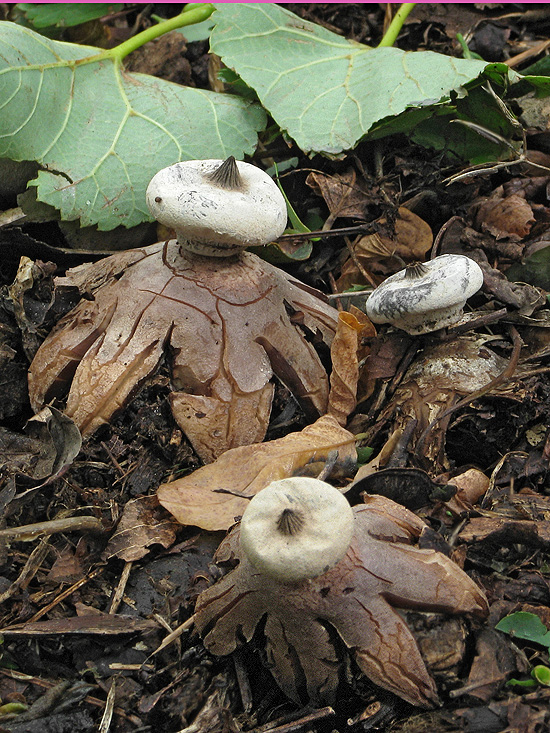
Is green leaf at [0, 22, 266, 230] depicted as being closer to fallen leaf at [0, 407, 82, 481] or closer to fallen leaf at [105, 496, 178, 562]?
fallen leaf at [0, 407, 82, 481]

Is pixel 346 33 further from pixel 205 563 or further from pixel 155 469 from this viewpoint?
pixel 205 563

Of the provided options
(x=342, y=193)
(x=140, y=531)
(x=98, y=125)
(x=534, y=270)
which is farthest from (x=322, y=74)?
(x=140, y=531)

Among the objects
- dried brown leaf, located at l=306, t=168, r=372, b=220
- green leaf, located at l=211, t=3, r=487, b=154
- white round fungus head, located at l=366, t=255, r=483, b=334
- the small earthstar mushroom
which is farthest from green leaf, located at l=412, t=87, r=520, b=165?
the small earthstar mushroom

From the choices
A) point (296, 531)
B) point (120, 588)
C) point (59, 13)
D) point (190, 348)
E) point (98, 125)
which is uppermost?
point (59, 13)

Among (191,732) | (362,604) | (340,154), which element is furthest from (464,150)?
(191,732)

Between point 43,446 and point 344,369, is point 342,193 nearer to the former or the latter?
point 344,369

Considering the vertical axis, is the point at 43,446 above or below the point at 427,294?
below

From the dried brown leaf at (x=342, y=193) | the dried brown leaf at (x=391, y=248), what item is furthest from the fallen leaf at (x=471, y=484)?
the dried brown leaf at (x=342, y=193)
